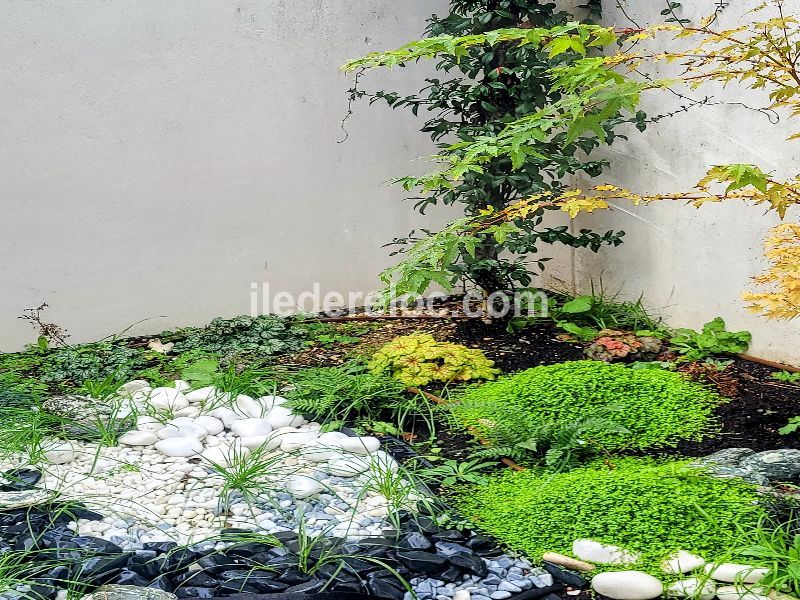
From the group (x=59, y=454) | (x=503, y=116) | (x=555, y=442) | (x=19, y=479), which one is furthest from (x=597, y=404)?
(x=19, y=479)

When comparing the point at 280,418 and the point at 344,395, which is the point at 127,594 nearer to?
the point at 280,418

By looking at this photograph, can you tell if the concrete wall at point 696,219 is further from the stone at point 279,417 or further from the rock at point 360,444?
the stone at point 279,417

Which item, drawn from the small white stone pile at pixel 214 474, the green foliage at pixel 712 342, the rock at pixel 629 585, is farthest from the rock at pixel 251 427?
the green foliage at pixel 712 342

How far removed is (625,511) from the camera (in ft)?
8.53

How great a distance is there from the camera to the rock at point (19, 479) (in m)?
2.93

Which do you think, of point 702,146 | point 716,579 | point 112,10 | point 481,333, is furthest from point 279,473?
point 112,10

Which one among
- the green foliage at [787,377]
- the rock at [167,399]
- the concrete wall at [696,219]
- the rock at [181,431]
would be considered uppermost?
the concrete wall at [696,219]

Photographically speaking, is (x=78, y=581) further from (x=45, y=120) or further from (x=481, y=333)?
(x=45, y=120)

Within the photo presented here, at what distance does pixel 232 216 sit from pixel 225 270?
37 cm

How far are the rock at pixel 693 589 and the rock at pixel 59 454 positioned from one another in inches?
88.7

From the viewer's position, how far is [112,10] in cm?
504

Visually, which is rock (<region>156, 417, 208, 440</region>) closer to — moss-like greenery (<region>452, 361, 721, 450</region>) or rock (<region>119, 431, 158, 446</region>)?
rock (<region>119, 431, 158, 446</region>)

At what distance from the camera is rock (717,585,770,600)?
88.3 inches

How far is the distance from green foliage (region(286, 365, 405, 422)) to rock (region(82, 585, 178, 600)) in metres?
1.44
